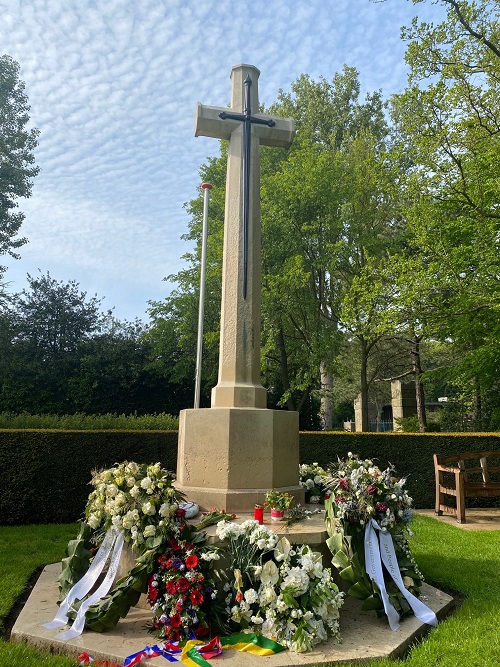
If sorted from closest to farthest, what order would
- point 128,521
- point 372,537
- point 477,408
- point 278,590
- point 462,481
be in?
point 278,590 < point 128,521 < point 372,537 < point 462,481 < point 477,408

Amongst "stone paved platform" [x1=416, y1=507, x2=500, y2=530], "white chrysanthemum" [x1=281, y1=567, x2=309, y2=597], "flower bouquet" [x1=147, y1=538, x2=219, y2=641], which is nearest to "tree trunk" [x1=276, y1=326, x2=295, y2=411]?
"stone paved platform" [x1=416, y1=507, x2=500, y2=530]

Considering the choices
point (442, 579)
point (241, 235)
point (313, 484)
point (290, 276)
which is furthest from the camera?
point (290, 276)

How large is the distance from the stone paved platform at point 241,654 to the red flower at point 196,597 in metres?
0.38

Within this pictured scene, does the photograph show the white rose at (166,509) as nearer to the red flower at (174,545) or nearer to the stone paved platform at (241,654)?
the red flower at (174,545)

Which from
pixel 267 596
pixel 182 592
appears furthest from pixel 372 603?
pixel 182 592

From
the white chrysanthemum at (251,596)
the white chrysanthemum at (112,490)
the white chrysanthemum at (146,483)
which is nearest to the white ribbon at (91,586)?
the white chrysanthemum at (112,490)

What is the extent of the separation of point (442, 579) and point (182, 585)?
312 cm

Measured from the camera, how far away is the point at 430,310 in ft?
46.9

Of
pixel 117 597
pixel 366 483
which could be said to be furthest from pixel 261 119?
pixel 117 597

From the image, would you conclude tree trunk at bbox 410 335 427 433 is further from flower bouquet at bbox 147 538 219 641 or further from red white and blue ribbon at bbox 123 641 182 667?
red white and blue ribbon at bbox 123 641 182 667

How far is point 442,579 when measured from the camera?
5.32 meters

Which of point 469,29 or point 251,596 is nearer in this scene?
point 251,596

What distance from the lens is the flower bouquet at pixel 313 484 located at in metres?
5.78

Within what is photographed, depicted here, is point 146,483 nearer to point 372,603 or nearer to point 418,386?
point 372,603
